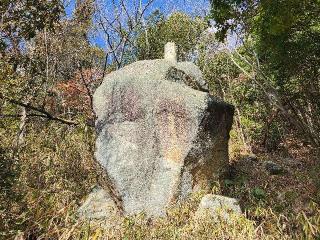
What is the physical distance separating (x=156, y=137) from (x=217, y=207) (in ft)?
6.93

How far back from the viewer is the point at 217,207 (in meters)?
6.50

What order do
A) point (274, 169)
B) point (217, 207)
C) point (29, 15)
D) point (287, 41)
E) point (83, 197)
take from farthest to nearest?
1. point (287, 41)
2. point (274, 169)
3. point (83, 197)
4. point (29, 15)
5. point (217, 207)

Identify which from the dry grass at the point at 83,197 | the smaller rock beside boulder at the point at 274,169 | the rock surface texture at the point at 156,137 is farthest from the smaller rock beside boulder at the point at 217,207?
the smaller rock beside boulder at the point at 274,169

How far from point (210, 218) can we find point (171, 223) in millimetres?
560

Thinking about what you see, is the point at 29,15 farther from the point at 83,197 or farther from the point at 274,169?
the point at 274,169

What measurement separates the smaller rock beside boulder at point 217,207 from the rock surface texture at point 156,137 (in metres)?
0.93

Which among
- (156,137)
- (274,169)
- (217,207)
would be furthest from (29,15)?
(274,169)

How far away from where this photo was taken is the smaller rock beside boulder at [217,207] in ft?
20.5

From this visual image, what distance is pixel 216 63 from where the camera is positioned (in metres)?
19.5

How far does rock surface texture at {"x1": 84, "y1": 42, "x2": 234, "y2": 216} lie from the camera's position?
7.78m

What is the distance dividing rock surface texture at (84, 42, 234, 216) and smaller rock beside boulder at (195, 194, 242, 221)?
93cm

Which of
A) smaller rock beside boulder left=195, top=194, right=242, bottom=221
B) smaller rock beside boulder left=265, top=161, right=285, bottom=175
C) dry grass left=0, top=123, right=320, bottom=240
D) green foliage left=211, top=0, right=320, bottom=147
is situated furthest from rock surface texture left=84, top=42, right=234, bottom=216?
smaller rock beside boulder left=265, top=161, right=285, bottom=175

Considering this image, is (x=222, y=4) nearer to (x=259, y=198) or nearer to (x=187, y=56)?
(x=259, y=198)

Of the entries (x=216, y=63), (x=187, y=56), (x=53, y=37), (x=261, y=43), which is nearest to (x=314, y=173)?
(x=261, y=43)
